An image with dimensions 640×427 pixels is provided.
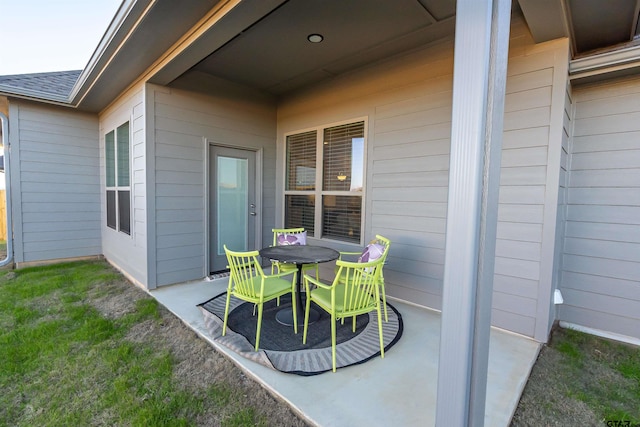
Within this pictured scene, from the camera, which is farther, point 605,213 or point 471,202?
point 605,213

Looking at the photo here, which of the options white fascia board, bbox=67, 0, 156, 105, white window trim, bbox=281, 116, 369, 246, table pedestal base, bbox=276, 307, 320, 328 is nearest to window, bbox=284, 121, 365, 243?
white window trim, bbox=281, 116, 369, 246

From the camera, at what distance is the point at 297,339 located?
245 centimetres

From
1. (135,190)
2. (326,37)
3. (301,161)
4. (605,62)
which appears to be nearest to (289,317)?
(301,161)

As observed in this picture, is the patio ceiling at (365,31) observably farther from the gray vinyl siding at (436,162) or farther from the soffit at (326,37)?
the gray vinyl siding at (436,162)

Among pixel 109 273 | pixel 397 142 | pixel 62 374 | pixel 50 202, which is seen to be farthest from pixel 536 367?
pixel 50 202

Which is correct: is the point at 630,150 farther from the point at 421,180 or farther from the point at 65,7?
the point at 65,7

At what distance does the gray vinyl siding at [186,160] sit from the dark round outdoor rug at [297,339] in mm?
1018

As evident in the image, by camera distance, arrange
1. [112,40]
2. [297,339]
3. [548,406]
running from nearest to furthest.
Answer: [548,406]
[297,339]
[112,40]

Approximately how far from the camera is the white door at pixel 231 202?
13.8ft

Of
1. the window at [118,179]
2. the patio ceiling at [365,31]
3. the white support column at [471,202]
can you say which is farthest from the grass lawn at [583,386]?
the window at [118,179]

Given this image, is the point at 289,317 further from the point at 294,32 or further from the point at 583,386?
the point at 294,32

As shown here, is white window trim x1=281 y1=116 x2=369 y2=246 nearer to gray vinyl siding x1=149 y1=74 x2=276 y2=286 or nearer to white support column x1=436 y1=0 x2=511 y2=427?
gray vinyl siding x1=149 y1=74 x2=276 y2=286

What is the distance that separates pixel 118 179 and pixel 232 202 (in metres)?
1.90

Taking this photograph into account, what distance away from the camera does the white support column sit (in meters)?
1.01
